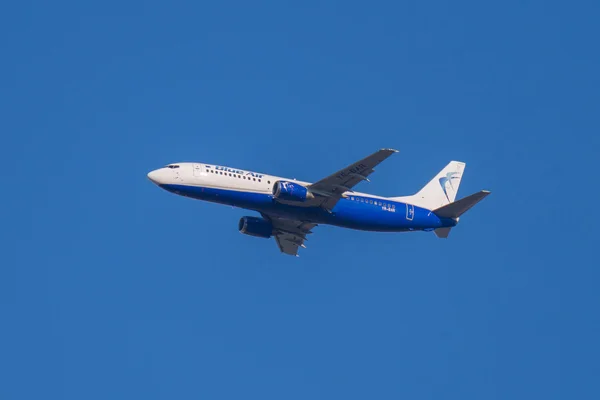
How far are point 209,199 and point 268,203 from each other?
4518 mm

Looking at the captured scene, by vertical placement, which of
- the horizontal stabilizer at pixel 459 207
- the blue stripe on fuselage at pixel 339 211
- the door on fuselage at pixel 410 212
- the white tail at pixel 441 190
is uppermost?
the white tail at pixel 441 190

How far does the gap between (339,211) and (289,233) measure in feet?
29.2

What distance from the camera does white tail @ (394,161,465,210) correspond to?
8081 centimetres

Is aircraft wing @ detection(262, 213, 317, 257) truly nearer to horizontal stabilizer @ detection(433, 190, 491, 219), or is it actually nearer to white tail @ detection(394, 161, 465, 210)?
white tail @ detection(394, 161, 465, 210)

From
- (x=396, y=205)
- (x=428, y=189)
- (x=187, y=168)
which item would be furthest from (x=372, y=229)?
(x=187, y=168)

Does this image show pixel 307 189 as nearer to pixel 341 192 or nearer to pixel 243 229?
pixel 341 192

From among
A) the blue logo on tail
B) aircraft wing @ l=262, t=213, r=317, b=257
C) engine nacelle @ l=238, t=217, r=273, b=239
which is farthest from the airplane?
the blue logo on tail

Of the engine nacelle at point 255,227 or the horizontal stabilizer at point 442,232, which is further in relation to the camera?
the engine nacelle at point 255,227

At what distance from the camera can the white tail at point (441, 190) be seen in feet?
265

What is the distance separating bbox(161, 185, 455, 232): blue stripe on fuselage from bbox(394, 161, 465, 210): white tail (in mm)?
2000

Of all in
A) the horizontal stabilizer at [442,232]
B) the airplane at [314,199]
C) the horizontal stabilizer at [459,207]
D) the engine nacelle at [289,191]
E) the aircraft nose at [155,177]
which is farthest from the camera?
the horizontal stabilizer at [442,232]

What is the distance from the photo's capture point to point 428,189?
8294 cm

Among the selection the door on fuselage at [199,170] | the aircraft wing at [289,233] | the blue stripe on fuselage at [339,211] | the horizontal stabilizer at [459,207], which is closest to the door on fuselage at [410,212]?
the blue stripe on fuselage at [339,211]

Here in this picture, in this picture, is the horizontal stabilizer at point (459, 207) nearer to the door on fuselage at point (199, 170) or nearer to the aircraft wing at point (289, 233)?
the aircraft wing at point (289, 233)
